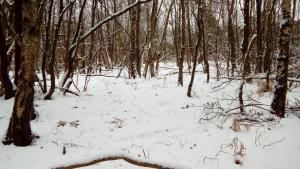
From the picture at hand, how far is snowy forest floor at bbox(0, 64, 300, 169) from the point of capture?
472 centimetres

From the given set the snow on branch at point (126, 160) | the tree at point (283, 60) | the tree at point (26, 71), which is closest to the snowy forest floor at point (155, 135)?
the snow on branch at point (126, 160)

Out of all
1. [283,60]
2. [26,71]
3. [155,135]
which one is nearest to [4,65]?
[26,71]

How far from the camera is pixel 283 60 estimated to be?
601 centimetres

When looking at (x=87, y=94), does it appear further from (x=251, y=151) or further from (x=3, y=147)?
(x=251, y=151)

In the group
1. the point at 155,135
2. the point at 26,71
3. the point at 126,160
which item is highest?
the point at 26,71

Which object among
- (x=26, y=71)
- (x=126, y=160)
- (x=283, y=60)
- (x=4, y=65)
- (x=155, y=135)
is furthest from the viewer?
(x=4, y=65)

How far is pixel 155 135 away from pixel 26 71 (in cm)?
250

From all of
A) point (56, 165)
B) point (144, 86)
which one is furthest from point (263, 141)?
point (144, 86)

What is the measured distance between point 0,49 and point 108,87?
371 cm

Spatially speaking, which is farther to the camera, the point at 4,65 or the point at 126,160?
the point at 4,65

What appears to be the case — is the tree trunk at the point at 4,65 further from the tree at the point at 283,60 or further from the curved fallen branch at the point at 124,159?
the tree at the point at 283,60

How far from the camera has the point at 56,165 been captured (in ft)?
15.0

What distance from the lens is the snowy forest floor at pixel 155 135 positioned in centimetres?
472

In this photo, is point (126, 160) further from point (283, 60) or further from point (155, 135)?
point (283, 60)
